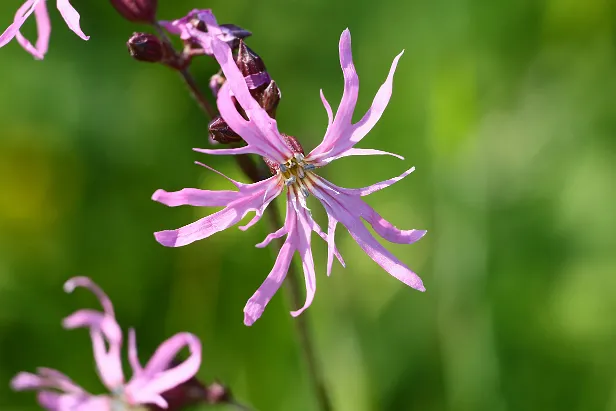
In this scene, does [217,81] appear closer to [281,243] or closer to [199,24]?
[199,24]

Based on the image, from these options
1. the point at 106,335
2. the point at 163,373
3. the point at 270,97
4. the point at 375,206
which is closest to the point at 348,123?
the point at 270,97

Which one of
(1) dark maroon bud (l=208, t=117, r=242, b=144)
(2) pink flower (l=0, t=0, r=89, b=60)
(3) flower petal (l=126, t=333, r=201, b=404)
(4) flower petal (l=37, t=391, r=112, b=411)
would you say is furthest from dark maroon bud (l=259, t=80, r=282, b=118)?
(4) flower petal (l=37, t=391, r=112, b=411)

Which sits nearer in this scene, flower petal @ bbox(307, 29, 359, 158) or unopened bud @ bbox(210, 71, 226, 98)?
flower petal @ bbox(307, 29, 359, 158)

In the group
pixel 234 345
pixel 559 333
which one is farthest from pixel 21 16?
pixel 559 333

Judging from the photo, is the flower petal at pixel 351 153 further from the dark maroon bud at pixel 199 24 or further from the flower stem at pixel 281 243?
the dark maroon bud at pixel 199 24

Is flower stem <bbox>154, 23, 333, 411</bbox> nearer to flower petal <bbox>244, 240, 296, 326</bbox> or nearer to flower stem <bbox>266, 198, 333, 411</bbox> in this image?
flower stem <bbox>266, 198, 333, 411</bbox>
